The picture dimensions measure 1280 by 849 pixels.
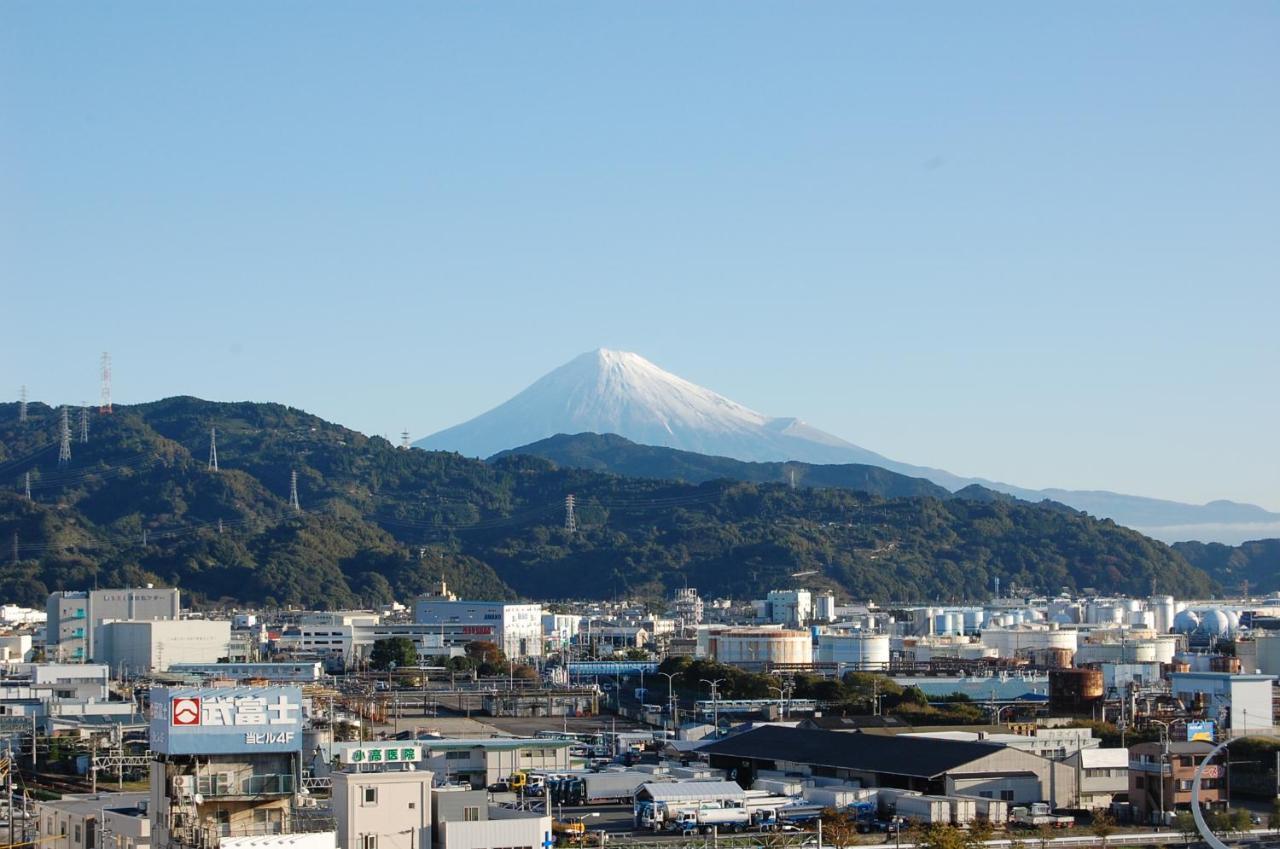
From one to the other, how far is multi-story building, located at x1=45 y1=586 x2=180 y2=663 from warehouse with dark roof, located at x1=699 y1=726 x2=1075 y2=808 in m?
33.1

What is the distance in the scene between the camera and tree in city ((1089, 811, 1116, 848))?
69.3 ft

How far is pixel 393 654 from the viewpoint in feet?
193

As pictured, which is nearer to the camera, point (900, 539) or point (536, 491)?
point (900, 539)

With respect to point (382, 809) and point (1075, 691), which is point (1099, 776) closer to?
point (1075, 691)

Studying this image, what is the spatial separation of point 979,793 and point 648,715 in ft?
58.2

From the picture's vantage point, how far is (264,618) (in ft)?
248

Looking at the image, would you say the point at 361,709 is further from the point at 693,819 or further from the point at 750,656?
the point at 750,656

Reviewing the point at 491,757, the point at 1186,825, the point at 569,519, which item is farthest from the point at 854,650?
the point at 569,519

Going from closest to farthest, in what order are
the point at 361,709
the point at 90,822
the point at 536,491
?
the point at 90,822 < the point at 361,709 < the point at 536,491

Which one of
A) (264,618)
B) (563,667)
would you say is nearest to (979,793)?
(563,667)

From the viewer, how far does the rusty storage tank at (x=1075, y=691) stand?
38625mm

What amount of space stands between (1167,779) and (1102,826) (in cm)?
260

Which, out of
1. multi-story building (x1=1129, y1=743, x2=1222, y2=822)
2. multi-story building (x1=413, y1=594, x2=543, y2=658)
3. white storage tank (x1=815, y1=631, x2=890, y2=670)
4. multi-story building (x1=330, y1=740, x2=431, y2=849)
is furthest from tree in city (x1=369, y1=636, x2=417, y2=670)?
multi-story building (x1=330, y1=740, x2=431, y2=849)

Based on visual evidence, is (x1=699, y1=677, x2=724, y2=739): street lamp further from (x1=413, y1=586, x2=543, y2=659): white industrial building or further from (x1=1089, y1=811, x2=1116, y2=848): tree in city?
A: (x1=413, y1=586, x2=543, y2=659): white industrial building
